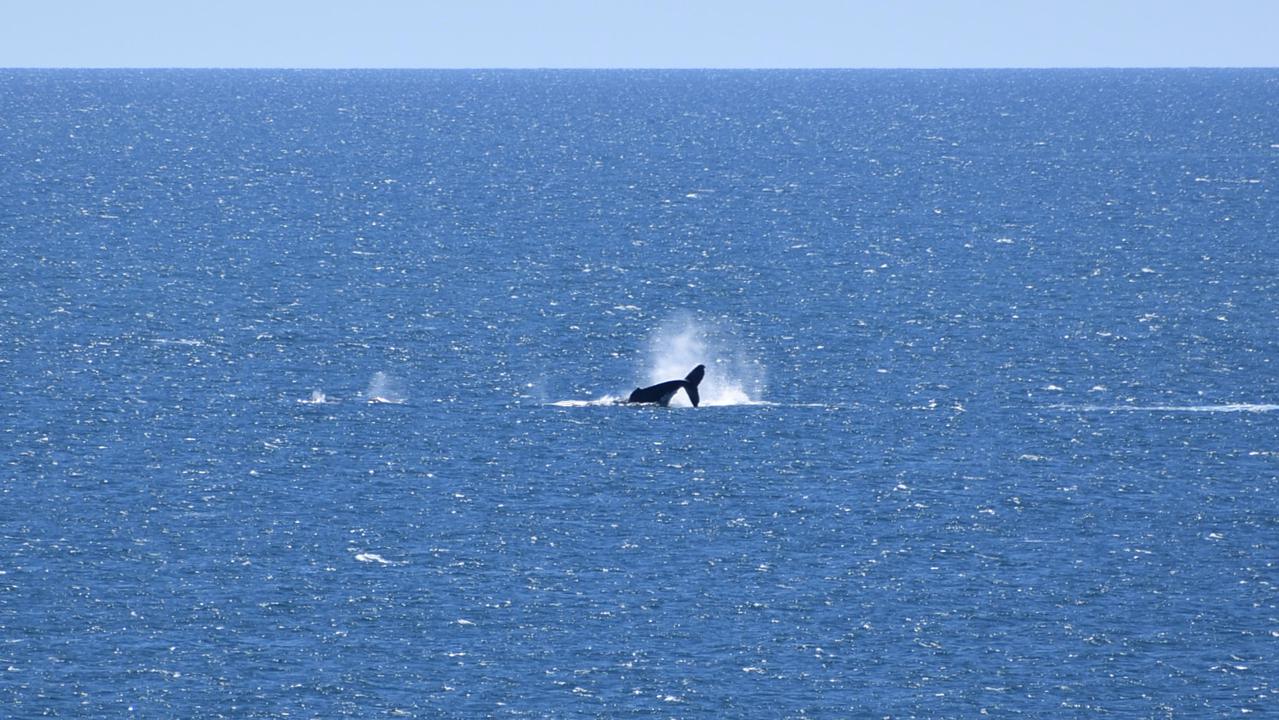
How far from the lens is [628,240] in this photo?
172m

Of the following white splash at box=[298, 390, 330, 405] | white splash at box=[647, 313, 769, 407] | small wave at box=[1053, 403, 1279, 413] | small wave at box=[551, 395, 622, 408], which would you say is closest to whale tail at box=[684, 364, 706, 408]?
white splash at box=[647, 313, 769, 407]

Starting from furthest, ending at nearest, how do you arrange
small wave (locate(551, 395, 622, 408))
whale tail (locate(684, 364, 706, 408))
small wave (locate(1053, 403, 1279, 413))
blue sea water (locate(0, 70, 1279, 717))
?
small wave (locate(551, 395, 622, 408))
whale tail (locate(684, 364, 706, 408))
small wave (locate(1053, 403, 1279, 413))
blue sea water (locate(0, 70, 1279, 717))

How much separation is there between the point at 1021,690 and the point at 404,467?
32810 mm

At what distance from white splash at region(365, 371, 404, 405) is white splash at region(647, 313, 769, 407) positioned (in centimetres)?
1271

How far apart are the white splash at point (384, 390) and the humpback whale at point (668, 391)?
36.7 feet

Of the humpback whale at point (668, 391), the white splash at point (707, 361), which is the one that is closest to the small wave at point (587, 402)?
the humpback whale at point (668, 391)

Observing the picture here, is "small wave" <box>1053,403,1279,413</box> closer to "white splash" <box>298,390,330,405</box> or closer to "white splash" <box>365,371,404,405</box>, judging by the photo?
"white splash" <box>365,371,404,405</box>

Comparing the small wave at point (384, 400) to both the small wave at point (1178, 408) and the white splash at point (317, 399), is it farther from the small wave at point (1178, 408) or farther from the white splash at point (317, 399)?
the small wave at point (1178, 408)

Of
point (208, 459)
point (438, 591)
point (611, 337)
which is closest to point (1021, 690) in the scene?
point (438, 591)

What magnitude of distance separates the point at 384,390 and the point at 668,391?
14.0 m

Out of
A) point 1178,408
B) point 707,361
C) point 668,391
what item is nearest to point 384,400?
point 668,391

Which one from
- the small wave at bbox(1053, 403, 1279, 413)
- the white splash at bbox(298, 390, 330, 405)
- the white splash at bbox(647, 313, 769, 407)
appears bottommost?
the small wave at bbox(1053, 403, 1279, 413)

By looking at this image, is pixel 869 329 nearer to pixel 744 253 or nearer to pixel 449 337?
pixel 449 337

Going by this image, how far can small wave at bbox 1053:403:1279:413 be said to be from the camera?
93750 millimetres
